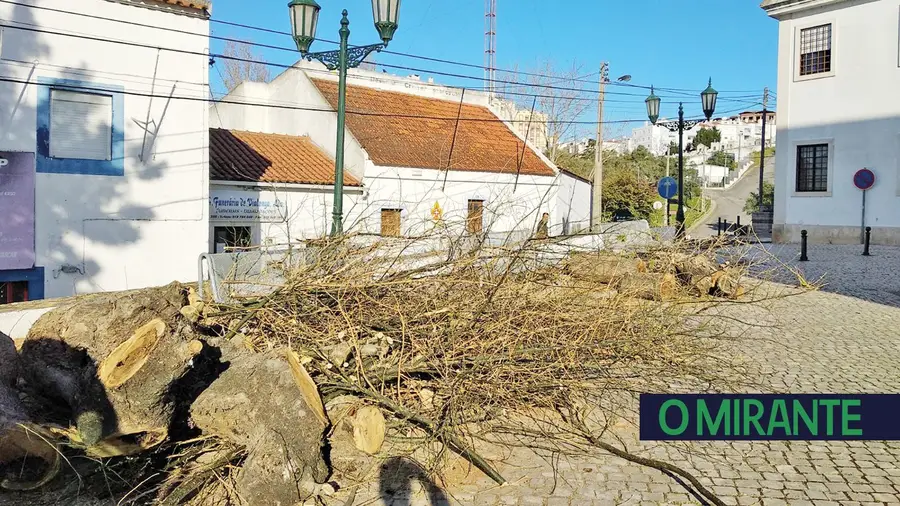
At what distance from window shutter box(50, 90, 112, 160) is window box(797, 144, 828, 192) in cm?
2381

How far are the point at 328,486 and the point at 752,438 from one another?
327cm

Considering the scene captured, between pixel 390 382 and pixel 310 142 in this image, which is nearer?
pixel 390 382

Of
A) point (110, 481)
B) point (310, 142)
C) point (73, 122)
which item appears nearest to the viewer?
point (110, 481)

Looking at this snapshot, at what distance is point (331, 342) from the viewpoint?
544cm

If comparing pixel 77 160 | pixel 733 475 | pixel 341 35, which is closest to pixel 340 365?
pixel 733 475

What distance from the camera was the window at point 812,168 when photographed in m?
Result: 25.4

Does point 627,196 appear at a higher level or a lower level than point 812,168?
lower

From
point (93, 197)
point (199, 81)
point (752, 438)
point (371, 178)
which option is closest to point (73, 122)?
point (93, 197)

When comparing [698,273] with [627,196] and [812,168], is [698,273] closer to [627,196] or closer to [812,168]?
[812,168]

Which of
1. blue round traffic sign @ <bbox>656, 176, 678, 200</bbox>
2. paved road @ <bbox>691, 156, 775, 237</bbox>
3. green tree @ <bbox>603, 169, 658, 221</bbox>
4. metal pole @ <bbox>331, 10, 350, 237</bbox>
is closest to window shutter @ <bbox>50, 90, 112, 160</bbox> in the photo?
metal pole @ <bbox>331, 10, 350, 237</bbox>

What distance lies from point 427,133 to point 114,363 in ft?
70.0

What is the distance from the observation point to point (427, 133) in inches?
978

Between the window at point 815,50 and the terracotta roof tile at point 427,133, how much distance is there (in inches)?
403

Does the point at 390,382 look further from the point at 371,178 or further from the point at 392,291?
the point at 371,178
